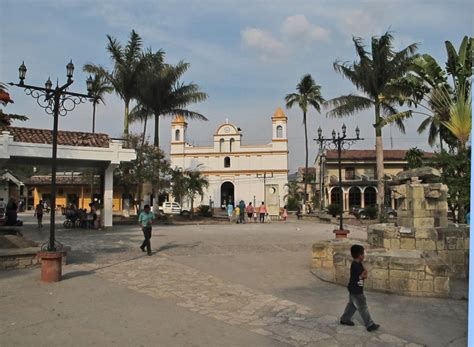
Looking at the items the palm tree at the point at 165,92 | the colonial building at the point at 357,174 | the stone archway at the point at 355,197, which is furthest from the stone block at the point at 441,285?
the stone archway at the point at 355,197

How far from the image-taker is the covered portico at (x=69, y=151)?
1822cm

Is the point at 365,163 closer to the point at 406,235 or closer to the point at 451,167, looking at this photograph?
the point at 451,167

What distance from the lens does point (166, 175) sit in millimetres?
29203

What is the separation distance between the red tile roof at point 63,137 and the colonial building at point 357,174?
31767 millimetres

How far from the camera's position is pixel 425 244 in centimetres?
953

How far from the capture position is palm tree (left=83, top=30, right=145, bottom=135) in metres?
25.1

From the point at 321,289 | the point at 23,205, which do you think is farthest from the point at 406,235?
the point at 23,205

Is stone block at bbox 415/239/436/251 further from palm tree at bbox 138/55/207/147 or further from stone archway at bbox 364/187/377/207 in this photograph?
stone archway at bbox 364/187/377/207

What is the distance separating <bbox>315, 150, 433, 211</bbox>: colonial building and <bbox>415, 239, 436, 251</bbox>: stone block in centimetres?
3899

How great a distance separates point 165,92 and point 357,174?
30325 millimetres

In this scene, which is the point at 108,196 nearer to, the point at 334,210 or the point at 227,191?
the point at 334,210

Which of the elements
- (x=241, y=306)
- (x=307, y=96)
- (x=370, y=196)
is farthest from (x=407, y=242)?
(x=370, y=196)

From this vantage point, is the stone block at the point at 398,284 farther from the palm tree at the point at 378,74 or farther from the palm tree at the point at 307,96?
the palm tree at the point at 307,96

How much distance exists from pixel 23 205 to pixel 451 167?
154ft
